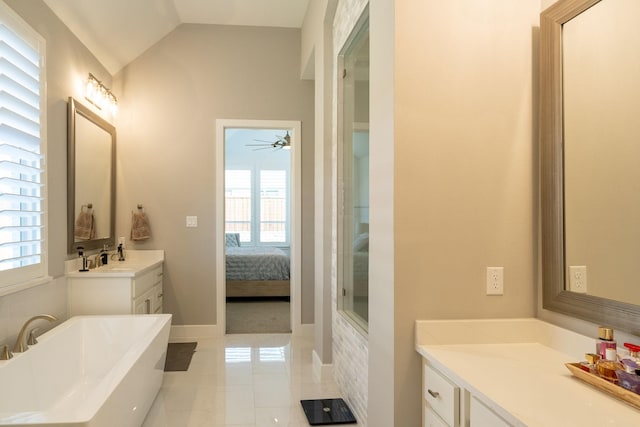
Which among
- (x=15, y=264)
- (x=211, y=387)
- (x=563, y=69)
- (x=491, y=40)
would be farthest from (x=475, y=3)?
(x=211, y=387)

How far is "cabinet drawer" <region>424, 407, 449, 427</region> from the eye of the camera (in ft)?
5.37

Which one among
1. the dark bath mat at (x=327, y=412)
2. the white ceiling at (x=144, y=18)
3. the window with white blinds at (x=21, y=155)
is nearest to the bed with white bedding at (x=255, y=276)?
the white ceiling at (x=144, y=18)

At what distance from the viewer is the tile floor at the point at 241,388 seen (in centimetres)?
294

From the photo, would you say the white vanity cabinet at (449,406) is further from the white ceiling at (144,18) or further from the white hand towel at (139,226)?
the white hand towel at (139,226)

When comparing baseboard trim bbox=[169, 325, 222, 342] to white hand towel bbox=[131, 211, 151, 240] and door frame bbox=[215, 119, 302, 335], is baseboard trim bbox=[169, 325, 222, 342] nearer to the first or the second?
door frame bbox=[215, 119, 302, 335]

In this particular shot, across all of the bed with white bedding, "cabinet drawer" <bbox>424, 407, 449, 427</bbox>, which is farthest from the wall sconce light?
"cabinet drawer" <bbox>424, 407, 449, 427</bbox>

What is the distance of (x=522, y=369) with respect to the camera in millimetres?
1540

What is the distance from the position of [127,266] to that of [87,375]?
1.22m

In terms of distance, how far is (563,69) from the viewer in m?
1.79

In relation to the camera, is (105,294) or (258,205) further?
(258,205)

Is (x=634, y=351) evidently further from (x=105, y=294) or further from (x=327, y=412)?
(x=105, y=294)

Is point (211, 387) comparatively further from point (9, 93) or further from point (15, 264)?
point (9, 93)

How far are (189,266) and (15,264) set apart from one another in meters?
2.38

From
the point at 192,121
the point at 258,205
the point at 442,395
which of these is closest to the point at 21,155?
the point at 192,121
